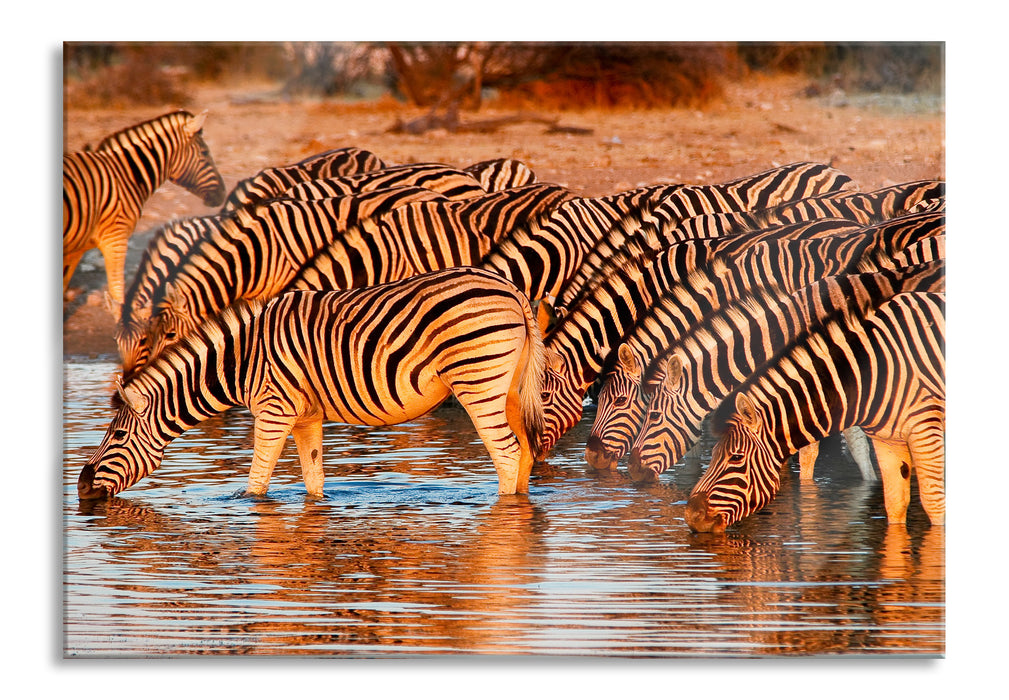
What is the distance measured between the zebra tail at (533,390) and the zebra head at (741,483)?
657mm

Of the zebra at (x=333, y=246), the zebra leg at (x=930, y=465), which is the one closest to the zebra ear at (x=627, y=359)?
the zebra at (x=333, y=246)

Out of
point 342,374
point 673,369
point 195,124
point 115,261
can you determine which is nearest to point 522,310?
point 673,369

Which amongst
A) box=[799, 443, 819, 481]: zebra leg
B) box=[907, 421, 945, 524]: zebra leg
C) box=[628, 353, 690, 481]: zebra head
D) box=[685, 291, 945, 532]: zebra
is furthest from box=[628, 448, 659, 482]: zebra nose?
box=[907, 421, 945, 524]: zebra leg

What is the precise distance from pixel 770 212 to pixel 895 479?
1.15 meters

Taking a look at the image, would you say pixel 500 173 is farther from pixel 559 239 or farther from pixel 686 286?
pixel 686 286

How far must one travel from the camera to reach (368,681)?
175 inches

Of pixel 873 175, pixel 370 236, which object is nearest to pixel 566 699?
pixel 370 236

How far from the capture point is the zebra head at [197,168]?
4574 millimetres

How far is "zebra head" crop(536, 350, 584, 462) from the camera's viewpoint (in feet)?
15.1

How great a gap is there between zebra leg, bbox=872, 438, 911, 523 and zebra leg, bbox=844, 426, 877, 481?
40 millimetres

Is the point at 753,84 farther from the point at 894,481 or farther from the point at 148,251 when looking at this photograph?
the point at 148,251

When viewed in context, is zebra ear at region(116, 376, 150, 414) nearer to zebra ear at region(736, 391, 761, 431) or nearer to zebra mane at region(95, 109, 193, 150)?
zebra mane at region(95, 109, 193, 150)

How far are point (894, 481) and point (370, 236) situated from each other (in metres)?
2.29

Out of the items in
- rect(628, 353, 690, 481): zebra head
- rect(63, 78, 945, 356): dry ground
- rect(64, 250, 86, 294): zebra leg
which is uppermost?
rect(63, 78, 945, 356): dry ground
